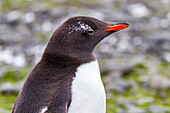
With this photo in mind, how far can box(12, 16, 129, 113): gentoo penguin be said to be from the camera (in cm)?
341

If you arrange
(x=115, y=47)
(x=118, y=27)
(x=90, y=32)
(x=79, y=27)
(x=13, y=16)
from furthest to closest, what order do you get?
(x=13, y=16) < (x=115, y=47) < (x=118, y=27) < (x=90, y=32) < (x=79, y=27)

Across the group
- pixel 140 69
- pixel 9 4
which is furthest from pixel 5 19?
pixel 140 69

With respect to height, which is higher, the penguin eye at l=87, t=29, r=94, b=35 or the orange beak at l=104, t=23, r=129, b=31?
the orange beak at l=104, t=23, r=129, b=31

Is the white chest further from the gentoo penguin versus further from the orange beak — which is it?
the orange beak

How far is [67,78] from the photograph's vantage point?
3529 mm

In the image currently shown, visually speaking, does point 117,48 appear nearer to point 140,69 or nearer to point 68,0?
point 140,69

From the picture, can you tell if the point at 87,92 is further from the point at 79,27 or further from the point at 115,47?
the point at 115,47

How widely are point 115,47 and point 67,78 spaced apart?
18.1 ft

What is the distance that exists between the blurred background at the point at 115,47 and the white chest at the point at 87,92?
2.34 meters

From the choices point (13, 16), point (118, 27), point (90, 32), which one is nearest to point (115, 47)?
point (13, 16)

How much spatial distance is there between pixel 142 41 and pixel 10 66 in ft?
10.6

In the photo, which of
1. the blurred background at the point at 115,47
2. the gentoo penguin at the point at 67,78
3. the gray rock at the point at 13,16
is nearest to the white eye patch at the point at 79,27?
the gentoo penguin at the point at 67,78

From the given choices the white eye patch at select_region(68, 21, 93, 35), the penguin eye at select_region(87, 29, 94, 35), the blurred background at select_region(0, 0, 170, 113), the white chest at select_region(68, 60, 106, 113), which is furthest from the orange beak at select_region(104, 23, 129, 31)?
the blurred background at select_region(0, 0, 170, 113)

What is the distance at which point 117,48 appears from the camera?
29.2 ft
